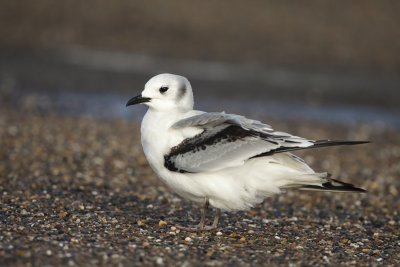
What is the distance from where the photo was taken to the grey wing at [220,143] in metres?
5.51

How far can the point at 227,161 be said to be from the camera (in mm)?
5555

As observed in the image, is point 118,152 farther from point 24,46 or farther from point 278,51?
point 278,51

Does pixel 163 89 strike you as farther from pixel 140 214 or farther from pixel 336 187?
pixel 336 187

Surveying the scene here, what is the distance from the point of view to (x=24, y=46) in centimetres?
1975

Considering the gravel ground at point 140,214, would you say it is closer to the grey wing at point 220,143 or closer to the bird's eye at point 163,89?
the grey wing at point 220,143

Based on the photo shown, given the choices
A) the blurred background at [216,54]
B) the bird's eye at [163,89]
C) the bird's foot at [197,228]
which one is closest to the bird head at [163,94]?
the bird's eye at [163,89]

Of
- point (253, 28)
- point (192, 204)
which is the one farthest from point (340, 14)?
point (192, 204)

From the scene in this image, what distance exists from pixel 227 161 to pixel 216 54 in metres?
15.7

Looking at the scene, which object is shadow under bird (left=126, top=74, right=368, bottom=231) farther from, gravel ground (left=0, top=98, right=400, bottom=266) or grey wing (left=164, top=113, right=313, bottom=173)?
gravel ground (left=0, top=98, right=400, bottom=266)

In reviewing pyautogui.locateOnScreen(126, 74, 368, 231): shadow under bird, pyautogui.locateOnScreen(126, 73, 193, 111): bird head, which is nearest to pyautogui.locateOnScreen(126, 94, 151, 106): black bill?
pyautogui.locateOnScreen(126, 73, 193, 111): bird head

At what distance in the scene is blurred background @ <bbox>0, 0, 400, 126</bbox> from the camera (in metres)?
15.3

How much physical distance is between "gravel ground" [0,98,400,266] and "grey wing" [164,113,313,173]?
2.41ft

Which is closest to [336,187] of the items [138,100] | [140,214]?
[138,100]

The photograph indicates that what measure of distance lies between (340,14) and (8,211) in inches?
831
